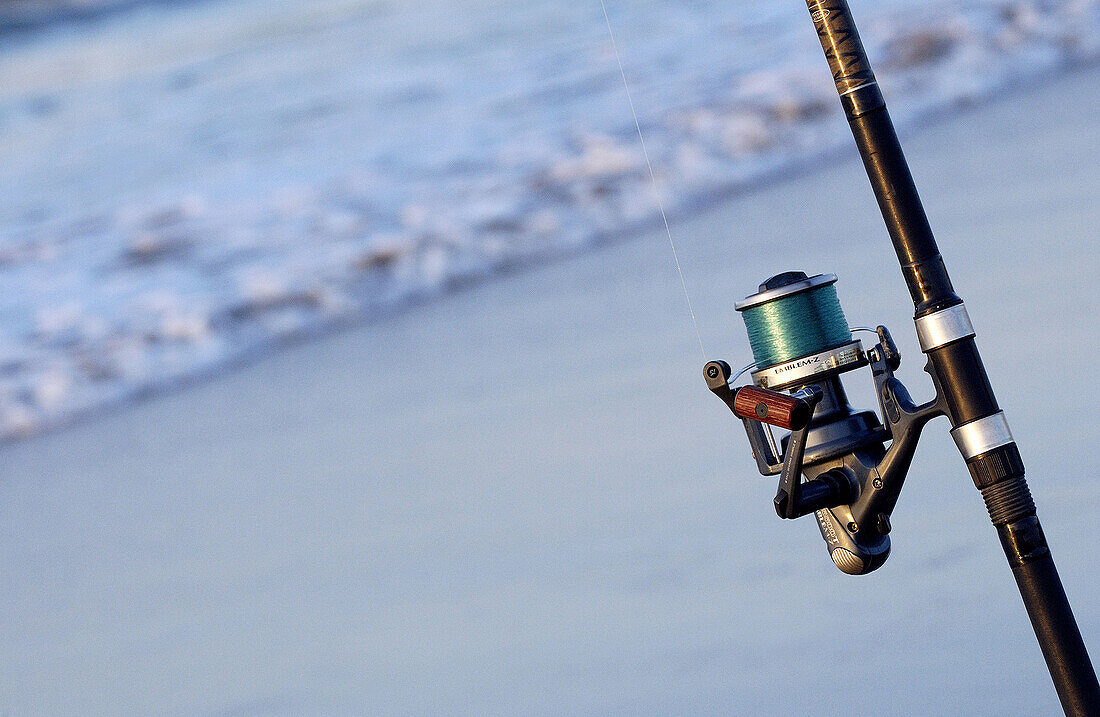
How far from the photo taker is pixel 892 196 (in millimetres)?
1437

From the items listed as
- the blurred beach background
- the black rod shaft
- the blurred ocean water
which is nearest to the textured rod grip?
the black rod shaft

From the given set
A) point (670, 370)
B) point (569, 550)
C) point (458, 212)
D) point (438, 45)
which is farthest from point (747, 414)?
point (438, 45)

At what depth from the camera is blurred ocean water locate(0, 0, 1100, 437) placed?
14.3 ft

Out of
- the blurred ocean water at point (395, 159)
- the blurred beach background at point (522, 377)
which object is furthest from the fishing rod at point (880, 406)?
the blurred ocean water at point (395, 159)

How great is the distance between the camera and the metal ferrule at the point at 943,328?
1404mm

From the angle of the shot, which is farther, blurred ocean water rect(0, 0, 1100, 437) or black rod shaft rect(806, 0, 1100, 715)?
blurred ocean water rect(0, 0, 1100, 437)

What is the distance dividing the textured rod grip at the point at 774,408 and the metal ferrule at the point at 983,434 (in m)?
0.15

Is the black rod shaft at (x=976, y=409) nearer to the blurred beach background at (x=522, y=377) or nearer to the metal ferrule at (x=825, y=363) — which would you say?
the metal ferrule at (x=825, y=363)

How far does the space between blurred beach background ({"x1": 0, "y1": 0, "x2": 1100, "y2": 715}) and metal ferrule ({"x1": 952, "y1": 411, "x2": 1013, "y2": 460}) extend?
55cm

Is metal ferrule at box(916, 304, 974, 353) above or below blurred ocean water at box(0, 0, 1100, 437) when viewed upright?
below

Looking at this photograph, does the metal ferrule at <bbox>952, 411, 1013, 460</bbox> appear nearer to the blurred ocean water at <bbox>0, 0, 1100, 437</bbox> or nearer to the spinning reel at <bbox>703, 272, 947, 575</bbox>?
the spinning reel at <bbox>703, 272, 947, 575</bbox>

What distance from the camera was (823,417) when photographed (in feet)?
5.26

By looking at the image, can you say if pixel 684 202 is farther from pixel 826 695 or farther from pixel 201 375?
pixel 826 695

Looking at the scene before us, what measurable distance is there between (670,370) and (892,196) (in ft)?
5.59
